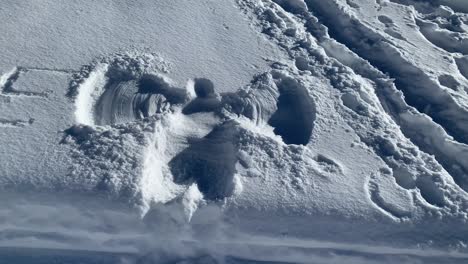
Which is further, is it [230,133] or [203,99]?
[203,99]

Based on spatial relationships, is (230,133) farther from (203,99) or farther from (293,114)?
(293,114)

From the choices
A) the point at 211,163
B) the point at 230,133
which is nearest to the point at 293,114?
the point at 230,133

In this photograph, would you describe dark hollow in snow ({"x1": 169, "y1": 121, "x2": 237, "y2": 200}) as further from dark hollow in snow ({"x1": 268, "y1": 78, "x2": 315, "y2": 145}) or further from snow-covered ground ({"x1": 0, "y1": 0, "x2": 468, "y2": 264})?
dark hollow in snow ({"x1": 268, "y1": 78, "x2": 315, "y2": 145})

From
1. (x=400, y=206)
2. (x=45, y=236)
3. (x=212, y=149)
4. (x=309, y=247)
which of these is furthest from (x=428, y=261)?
(x=45, y=236)

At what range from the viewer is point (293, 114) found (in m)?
2.83

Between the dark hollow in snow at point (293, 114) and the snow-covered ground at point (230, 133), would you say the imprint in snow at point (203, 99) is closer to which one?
the snow-covered ground at point (230, 133)

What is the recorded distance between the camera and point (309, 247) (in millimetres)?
2305

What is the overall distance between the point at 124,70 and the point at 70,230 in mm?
1018

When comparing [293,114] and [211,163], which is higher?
[293,114]

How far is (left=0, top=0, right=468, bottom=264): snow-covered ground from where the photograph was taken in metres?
2.26

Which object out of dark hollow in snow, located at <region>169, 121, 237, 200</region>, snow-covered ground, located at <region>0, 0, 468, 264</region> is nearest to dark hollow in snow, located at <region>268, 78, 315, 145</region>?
snow-covered ground, located at <region>0, 0, 468, 264</region>

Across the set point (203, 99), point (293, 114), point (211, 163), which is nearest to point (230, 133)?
point (211, 163)

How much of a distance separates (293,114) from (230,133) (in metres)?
0.42

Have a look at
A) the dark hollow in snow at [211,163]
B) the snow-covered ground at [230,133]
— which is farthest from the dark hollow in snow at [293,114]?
the dark hollow in snow at [211,163]
